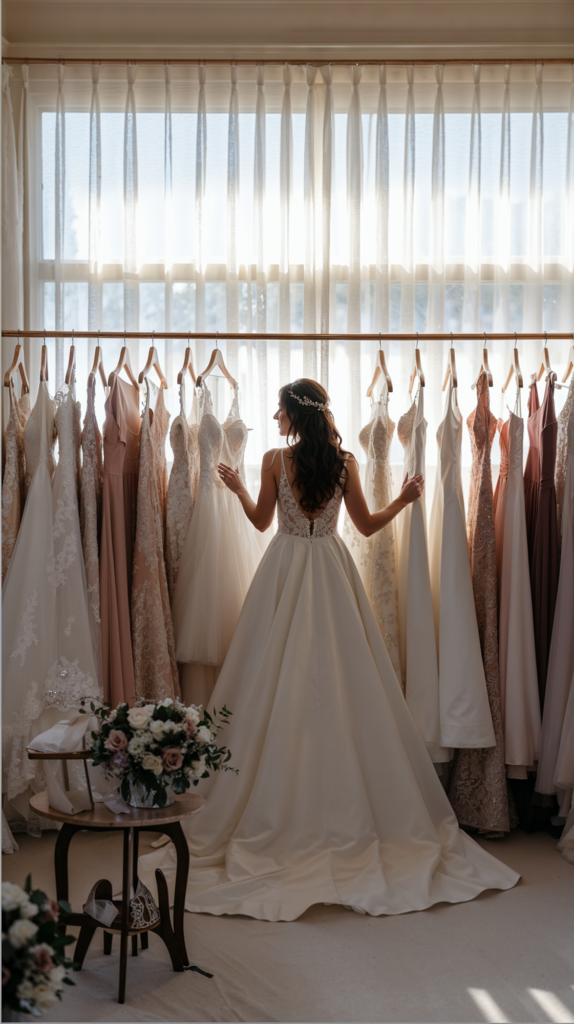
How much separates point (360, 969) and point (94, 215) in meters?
3.07

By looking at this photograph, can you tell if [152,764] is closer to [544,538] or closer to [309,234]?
[544,538]

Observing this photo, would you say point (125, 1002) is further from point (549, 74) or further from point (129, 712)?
point (549, 74)

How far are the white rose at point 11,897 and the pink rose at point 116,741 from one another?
0.69 metres

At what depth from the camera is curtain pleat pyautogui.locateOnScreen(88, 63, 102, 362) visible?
3389mm

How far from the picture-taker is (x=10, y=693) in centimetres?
276

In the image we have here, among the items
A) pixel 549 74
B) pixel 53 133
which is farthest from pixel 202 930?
pixel 549 74

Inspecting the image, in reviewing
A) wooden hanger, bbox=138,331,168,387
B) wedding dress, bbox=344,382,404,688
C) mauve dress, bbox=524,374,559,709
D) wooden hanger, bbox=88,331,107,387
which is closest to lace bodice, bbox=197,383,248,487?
wooden hanger, bbox=138,331,168,387

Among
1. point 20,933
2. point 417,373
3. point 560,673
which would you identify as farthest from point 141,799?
point 417,373

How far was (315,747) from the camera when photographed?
2697mm

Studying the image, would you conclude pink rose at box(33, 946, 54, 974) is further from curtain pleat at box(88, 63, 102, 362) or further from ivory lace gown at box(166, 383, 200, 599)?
curtain pleat at box(88, 63, 102, 362)

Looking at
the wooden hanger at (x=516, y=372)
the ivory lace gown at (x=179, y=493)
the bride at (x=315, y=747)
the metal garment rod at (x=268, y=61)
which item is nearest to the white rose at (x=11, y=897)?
the bride at (x=315, y=747)

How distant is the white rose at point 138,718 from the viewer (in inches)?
77.6

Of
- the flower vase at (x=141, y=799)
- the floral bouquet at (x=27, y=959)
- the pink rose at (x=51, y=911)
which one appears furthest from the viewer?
the flower vase at (x=141, y=799)

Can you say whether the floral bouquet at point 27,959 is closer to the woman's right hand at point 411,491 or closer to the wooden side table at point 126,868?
the wooden side table at point 126,868
